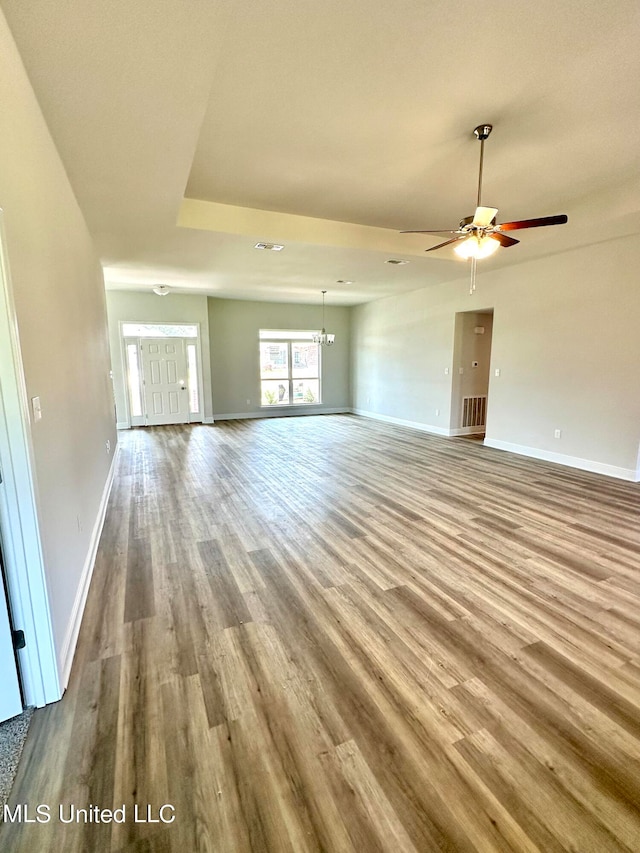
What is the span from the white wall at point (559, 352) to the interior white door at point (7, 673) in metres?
5.68

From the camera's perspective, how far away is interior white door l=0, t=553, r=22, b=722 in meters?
1.46

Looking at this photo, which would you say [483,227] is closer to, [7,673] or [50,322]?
[50,322]

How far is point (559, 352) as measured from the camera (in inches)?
203

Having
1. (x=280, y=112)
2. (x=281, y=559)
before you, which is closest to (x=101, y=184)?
(x=280, y=112)

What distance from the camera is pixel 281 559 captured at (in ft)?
8.89

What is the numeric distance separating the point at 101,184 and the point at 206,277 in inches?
136

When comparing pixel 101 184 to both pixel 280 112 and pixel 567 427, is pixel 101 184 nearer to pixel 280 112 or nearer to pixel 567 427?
pixel 280 112

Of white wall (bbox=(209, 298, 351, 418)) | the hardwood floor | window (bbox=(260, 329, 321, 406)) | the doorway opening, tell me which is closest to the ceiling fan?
the hardwood floor

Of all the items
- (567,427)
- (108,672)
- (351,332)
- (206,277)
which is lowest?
(108,672)

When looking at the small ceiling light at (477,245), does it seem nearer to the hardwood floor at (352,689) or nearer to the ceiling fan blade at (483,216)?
the ceiling fan blade at (483,216)

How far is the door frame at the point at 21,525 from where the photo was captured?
4.55 ft

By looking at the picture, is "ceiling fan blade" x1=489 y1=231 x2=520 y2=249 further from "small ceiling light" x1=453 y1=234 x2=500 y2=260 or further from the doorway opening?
the doorway opening

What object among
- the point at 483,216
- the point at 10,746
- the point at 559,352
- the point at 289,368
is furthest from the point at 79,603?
the point at 289,368

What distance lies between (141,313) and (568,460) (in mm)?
8023
